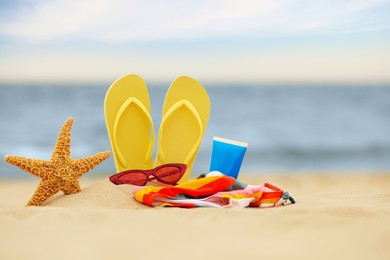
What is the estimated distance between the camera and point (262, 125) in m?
10.8

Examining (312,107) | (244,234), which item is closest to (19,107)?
(312,107)

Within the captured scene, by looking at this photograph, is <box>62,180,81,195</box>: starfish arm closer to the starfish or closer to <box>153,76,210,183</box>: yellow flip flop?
the starfish

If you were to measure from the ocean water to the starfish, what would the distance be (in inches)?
114

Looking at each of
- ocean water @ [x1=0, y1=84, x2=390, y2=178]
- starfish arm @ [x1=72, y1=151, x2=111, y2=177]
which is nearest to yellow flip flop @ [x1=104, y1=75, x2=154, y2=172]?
starfish arm @ [x1=72, y1=151, x2=111, y2=177]

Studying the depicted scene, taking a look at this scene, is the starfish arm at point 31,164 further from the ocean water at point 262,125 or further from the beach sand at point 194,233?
the ocean water at point 262,125

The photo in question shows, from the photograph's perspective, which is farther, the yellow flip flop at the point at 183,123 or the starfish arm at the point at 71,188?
the yellow flip flop at the point at 183,123

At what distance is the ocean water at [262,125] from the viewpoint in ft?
21.6

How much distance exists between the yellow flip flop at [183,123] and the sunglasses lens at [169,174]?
1.08 ft

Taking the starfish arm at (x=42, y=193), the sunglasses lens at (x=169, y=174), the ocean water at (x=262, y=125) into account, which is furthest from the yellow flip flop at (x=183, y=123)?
the ocean water at (x=262, y=125)

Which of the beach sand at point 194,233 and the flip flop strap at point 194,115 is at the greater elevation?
the flip flop strap at point 194,115

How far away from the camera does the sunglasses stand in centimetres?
240

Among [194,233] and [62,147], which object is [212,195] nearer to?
[194,233]

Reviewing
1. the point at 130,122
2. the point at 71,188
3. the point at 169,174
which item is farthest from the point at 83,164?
the point at 130,122

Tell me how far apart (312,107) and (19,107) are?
7.73m
